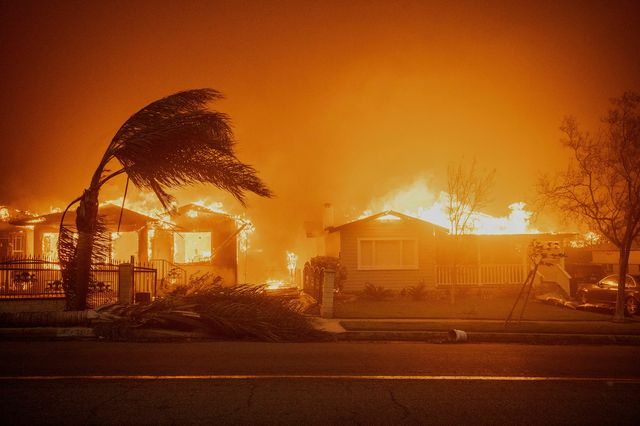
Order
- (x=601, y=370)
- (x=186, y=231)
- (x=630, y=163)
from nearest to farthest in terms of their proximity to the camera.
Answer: (x=601, y=370)
(x=630, y=163)
(x=186, y=231)

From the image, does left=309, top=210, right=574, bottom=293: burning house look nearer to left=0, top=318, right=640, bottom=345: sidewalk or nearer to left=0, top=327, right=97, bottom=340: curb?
left=0, top=318, right=640, bottom=345: sidewalk

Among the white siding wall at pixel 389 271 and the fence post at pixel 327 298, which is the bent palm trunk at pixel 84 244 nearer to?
the fence post at pixel 327 298

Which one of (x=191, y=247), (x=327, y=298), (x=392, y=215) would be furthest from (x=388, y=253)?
(x=191, y=247)

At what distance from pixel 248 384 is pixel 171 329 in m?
4.88

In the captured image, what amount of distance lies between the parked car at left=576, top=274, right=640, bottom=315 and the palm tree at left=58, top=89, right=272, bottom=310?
13820 millimetres

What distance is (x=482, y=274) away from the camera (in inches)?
949

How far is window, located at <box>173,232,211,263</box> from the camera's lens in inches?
981

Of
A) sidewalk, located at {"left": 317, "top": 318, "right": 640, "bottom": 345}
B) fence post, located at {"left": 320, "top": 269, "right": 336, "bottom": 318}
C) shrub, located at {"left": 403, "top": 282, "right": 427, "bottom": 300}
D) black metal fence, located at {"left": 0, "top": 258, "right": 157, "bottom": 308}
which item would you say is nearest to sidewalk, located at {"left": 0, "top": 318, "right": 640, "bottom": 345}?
sidewalk, located at {"left": 317, "top": 318, "right": 640, "bottom": 345}

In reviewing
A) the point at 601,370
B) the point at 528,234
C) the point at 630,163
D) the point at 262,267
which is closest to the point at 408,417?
the point at 601,370

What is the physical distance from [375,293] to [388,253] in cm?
232

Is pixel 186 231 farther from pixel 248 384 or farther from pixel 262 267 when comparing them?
pixel 248 384

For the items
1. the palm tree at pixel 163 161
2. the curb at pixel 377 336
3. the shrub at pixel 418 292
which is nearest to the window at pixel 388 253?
the shrub at pixel 418 292

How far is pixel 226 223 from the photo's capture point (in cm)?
2516

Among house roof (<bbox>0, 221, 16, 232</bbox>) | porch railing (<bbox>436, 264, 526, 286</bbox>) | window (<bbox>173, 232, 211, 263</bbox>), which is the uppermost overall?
house roof (<bbox>0, 221, 16, 232</bbox>)
